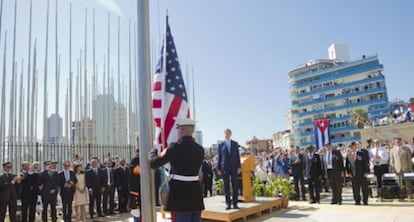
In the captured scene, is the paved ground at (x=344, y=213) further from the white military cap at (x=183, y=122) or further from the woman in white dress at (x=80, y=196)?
the white military cap at (x=183, y=122)

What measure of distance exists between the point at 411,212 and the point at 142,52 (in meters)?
7.77

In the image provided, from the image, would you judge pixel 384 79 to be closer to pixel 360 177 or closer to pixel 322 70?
pixel 322 70

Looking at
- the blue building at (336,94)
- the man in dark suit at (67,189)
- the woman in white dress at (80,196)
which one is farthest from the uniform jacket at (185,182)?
the blue building at (336,94)

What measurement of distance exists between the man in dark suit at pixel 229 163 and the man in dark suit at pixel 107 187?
13.6 ft

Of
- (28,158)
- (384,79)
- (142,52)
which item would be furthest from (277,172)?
(384,79)

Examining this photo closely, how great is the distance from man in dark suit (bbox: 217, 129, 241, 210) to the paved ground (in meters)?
0.94

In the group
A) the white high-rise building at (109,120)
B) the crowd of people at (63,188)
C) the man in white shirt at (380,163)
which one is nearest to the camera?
the crowd of people at (63,188)

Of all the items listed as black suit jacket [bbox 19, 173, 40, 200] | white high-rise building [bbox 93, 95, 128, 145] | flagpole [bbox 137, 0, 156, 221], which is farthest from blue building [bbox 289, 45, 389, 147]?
flagpole [bbox 137, 0, 156, 221]

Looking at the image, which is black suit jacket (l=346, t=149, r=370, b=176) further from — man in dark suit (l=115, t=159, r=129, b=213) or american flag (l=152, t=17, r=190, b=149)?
american flag (l=152, t=17, r=190, b=149)

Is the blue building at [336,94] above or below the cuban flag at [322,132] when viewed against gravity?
above

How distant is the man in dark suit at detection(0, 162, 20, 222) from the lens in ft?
28.4

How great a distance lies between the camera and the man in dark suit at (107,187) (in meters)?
10.7

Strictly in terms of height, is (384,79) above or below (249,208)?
above

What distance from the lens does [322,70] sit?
8044 cm
